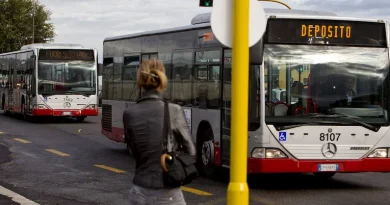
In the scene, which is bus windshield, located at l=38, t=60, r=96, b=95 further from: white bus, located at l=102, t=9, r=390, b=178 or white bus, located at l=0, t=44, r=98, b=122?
white bus, located at l=102, t=9, r=390, b=178

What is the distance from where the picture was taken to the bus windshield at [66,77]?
32938 mm

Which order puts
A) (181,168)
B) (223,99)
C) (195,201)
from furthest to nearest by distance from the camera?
(223,99), (195,201), (181,168)

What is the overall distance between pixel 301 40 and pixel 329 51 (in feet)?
1.46

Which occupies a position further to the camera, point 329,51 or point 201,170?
point 201,170

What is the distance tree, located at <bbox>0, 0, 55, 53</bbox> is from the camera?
8912 centimetres

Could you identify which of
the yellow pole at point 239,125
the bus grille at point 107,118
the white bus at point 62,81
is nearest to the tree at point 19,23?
the white bus at point 62,81

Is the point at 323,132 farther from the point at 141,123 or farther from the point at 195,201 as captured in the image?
the point at 141,123

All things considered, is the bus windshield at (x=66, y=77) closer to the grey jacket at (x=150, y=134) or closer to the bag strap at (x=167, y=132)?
the grey jacket at (x=150, y=134)

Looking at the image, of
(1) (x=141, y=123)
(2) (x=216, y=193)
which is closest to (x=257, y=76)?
(2) (x=216, y=193)

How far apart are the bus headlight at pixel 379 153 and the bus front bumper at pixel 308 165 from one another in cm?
5

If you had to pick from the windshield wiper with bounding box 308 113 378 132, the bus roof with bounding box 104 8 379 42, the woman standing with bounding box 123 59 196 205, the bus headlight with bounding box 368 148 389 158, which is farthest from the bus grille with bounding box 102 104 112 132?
the woman standing with bounding box 123 59 196 205

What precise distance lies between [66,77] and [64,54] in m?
0.84

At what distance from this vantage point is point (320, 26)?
13.1 metres

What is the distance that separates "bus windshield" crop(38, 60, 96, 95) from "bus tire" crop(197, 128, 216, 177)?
18926 mm
